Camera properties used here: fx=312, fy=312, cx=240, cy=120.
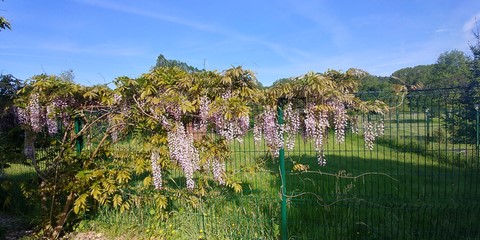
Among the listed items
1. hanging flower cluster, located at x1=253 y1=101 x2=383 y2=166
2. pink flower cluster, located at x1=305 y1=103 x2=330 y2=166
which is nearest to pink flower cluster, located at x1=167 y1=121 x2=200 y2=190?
hanging flower cluster, located at x1=253 y1=101 x2=383 y2=166

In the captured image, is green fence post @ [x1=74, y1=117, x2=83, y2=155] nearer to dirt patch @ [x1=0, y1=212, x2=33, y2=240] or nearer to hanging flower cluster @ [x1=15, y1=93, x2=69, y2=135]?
hanging flower cluster @ [x1=15, y1=93, x2=69, y2=135]

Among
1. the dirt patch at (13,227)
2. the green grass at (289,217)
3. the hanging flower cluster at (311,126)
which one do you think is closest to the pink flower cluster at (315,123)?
the hanging flower cluster at (311,126)

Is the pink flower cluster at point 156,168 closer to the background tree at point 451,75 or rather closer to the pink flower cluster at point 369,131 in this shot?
the pink flower cluster at point 369,131

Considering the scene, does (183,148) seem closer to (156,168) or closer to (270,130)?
(156,168)

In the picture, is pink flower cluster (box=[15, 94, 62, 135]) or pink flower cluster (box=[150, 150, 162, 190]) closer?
pink flower cluster (box=[150, 150, 162, 190])

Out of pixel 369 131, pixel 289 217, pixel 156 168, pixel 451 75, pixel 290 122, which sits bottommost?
pixel 289 217

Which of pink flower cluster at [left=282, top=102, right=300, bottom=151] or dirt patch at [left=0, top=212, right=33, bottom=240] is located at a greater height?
pink flower cluster at [left=282, top=102, right=300, bottom=151]

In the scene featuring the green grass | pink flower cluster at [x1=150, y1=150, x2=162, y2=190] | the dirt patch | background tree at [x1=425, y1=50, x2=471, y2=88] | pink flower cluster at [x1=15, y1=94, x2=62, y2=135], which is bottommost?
the dirt patch

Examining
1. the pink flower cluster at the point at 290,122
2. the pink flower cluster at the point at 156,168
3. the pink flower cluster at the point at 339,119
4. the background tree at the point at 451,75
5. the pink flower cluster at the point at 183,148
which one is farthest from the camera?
the background tree at the point at 451,75

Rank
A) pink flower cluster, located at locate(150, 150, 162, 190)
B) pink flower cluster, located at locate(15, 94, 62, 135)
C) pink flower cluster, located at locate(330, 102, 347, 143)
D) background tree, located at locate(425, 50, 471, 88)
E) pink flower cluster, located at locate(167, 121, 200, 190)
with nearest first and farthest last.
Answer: pink flower cluster, located at locate(330, 102, 347, 143), pink flower cluster, located at locate(167, 121, 200, 190), pink flower cluster, located at locate(150, 150, 162, 190), pink flower cluster, located at locate(15, 94, 62, 135), background tree, located at locate(425, 50, 471, 88)

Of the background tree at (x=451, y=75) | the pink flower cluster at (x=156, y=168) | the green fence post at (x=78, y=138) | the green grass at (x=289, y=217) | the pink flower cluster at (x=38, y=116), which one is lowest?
the green grass at (x=289, y=217)

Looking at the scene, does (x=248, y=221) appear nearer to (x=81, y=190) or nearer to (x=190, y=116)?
(x=190, y=116)

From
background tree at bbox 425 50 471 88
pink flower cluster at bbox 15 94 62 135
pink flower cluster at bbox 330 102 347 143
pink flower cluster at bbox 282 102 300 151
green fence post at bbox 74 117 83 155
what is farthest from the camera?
background tree at bbox 425 50 471 88

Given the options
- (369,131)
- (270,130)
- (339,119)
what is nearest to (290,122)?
(270,130)
